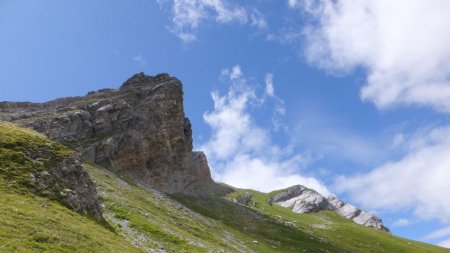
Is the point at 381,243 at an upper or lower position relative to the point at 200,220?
upper

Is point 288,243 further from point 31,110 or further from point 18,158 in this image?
point 31,110

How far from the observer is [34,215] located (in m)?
37.0

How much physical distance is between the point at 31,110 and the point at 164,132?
4034cm

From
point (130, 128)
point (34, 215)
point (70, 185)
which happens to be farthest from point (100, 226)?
point (130, 128)

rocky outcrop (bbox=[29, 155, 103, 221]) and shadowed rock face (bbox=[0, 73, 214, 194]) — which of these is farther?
shadowed rock face (bbox=[0, 73, 214, 194])

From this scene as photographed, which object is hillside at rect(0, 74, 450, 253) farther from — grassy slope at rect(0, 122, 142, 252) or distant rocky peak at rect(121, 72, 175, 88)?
distant rocky peak at rect(121, 72, 175, 88)

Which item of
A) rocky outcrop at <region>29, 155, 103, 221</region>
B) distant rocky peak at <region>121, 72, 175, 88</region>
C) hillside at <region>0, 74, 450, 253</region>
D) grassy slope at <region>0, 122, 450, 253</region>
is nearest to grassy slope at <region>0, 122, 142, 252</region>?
grassy slope at <region>0, 122, 450, 253</region>

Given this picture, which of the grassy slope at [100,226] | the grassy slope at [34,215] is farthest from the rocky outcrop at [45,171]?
the grassy slope at [100,226]

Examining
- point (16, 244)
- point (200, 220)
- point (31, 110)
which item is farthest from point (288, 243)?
point (31, 110)

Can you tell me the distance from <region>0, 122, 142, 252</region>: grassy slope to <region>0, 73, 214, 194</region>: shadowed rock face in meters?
58.6

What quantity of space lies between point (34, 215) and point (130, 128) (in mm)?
87359

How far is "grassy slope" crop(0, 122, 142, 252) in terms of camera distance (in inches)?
1267

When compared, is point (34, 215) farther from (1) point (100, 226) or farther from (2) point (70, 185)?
(2) point (70, 185)

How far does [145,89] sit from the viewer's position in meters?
141
